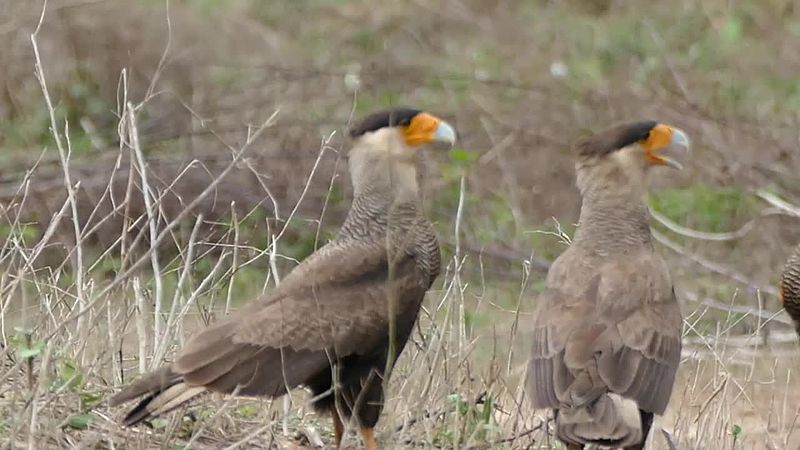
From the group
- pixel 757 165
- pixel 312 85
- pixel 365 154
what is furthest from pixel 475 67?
pixel 365 154

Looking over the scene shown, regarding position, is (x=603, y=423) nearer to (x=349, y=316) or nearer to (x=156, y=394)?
(x=349, y=316)

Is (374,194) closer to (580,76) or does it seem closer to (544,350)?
(544,350)

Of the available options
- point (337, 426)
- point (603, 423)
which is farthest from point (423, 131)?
point (603, 423)

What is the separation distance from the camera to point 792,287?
6.67 meters

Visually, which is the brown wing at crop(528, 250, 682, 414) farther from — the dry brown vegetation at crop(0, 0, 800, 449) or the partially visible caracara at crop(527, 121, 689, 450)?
the dry brown vegetation at crop(0, 0, 800, 449)

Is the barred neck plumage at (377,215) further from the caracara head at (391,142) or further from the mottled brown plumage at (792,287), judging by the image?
the mottled brown plumage at (792,287)

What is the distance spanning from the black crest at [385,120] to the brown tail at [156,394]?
1.32 metres

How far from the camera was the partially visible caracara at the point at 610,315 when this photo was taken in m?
4.89

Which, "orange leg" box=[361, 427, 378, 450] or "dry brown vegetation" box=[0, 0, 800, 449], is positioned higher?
"orange leg" box=[361, 427, 378, 450]

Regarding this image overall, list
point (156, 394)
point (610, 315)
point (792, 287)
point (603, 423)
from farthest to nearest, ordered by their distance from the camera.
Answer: point (792, 287) < point (610, 315) < point (603, 423) < point (156, 394)

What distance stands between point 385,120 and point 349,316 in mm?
844

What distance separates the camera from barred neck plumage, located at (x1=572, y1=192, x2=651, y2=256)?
5562 millimetres

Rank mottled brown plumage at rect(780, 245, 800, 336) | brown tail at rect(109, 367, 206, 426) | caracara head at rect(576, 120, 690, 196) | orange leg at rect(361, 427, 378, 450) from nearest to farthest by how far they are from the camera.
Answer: brown tail at rect(109, 367, 206, 426) → orange leg at rect(361, 427, 378, 450) → caracara head at rect(576, 120, 690, 196) → mottled brown plumage at rect(780, 245, 800, 336)

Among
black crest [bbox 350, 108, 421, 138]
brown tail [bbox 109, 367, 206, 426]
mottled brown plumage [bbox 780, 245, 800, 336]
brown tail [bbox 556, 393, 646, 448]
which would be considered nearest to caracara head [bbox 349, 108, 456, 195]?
black crest [bbox 350, 108, 421, 138]
